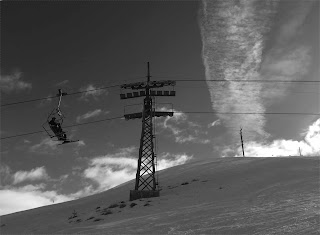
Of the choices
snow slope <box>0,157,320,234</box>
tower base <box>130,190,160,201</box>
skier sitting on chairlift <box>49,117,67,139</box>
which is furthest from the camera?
tower base <box>130,190,160,201</box>

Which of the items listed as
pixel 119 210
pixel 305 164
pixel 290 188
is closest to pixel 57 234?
pixel 119 210

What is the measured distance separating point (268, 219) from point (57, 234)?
9.54m

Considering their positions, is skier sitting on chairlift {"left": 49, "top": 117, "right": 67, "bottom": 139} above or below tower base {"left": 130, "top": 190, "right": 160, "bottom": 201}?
above

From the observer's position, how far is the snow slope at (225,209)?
10.1m

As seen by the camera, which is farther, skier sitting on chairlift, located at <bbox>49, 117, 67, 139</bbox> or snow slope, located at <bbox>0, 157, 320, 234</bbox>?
skier sitting on chairlift, located at <bbox>49, 117, 67, 139</bbox>

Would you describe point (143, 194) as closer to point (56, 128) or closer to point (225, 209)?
point (56, 128)

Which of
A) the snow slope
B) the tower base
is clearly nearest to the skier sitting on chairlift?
the snow slope

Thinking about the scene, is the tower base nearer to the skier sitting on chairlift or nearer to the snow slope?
the snow slope

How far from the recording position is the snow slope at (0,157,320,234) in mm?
10070

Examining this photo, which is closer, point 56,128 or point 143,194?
point 56,128

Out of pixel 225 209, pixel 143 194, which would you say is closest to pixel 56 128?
pixel 143 194

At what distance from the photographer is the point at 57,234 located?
15.3 meters

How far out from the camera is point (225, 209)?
42.2 ft

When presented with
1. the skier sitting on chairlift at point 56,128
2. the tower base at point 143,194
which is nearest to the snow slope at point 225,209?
the tower base at point 143,194
